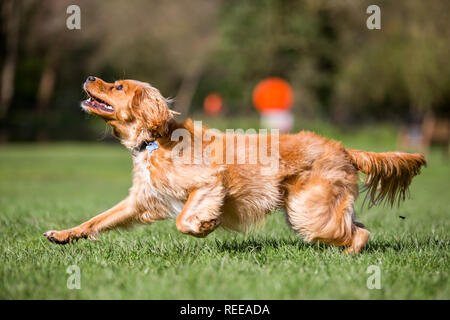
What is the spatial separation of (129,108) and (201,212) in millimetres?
1252

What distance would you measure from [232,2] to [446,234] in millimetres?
27583

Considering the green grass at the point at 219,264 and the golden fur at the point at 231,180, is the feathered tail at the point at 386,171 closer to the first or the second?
the golden fur at the point at 231,180

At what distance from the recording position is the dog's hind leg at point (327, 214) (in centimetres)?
449

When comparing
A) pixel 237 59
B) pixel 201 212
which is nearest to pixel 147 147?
pixel 201 212

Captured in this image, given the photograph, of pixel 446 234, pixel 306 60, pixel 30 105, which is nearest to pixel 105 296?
pixel 446 234

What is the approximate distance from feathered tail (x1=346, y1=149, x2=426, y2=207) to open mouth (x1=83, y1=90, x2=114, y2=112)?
239 centimetres

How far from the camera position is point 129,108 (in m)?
4.70

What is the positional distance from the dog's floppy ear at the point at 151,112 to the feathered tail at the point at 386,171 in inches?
71.7

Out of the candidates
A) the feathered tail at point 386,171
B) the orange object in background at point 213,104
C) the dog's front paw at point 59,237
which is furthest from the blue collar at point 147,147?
the orange object in background at point 213,104

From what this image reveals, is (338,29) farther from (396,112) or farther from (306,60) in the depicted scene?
(396,112)

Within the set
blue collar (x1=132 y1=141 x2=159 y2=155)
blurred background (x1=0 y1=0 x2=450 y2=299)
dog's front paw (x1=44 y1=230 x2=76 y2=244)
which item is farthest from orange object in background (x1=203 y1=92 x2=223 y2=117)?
dog's front paw (x1=44 y1=230 x2=76 y2=244)

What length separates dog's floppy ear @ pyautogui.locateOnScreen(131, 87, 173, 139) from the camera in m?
4.60

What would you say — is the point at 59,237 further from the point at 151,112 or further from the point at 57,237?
the point at 151,112

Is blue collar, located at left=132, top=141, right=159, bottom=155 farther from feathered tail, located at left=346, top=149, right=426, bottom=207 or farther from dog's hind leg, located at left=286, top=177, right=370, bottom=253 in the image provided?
feathered tail, located at left=346, top=149, right=426, bottom=207
